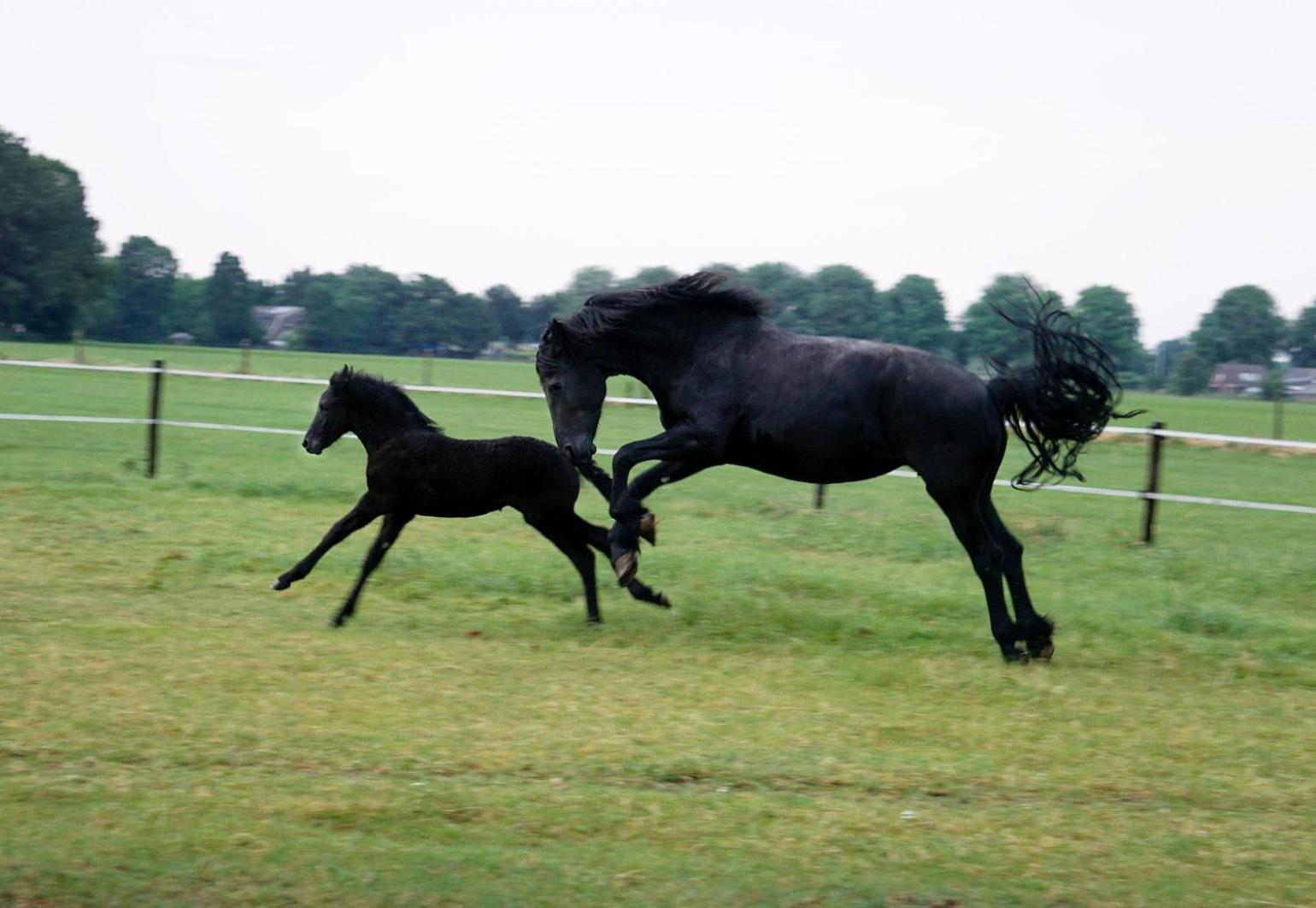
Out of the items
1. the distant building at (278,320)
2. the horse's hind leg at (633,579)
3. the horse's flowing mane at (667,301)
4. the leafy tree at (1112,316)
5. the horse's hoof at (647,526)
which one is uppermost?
the leafy tree at (1112,316)

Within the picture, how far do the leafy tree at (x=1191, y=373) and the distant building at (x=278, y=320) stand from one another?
44.8 meters

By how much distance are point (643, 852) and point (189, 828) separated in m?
1.40

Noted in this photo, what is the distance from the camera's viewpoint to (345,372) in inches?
322

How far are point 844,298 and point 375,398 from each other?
3174 cm

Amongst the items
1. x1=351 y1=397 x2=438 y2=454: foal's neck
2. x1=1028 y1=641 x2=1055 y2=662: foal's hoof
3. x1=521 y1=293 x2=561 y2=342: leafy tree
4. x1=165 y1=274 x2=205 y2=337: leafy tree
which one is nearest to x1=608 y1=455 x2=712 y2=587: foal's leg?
x1=351 y1=397 x2=438 y2=454: foal's neck

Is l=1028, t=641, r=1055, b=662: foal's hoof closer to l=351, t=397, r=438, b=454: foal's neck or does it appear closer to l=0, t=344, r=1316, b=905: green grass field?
l=0, t=344, r=1316, b=905: green grass field

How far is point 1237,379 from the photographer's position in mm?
72188

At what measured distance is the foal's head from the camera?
8180 mm

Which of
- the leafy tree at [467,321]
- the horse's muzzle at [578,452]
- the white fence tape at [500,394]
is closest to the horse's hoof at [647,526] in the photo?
the horse's muzzle at [578,452]

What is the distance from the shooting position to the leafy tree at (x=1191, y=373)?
2790 inches

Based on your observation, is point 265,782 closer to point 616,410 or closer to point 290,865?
point 290,865

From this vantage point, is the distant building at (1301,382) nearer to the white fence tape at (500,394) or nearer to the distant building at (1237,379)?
the distant building at (1237,379)

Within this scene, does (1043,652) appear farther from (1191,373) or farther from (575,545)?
(1191,373)

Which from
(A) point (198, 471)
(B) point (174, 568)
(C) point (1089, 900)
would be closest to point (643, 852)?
(C) point (1089, 900)
